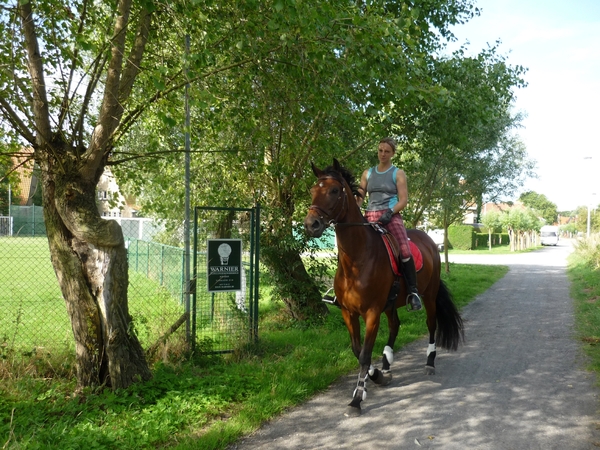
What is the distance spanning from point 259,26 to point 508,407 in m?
5.11

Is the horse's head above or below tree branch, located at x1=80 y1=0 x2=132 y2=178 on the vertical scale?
below

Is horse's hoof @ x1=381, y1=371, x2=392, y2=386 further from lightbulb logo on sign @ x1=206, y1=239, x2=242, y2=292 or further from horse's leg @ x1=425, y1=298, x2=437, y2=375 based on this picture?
lightbulb logo on sign @ x1=206, y1=239, x2=242, y2=292

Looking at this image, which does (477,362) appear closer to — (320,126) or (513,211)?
(320,126)

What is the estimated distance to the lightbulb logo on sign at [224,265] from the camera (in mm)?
6852

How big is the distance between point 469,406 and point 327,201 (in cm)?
264

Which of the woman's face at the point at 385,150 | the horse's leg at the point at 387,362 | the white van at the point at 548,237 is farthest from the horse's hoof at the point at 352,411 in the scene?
the white van at the point at 548,237

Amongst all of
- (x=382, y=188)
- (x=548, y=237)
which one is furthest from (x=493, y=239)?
(x=382, y=188)

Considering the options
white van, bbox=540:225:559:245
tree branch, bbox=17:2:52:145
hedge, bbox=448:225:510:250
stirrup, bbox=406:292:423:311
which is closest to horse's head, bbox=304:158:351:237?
stirrup, bbox=406:292:423:311

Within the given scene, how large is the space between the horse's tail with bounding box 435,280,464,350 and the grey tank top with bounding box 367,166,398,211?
2025 mm

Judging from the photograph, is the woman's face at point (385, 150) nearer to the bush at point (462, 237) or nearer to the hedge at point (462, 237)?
the hedge at point (462, 237)

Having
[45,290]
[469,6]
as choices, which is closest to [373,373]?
[469,6]

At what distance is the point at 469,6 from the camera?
34.1ft

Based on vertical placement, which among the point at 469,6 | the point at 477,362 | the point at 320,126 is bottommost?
the point at 477,362

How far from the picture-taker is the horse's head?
4.88 meters
